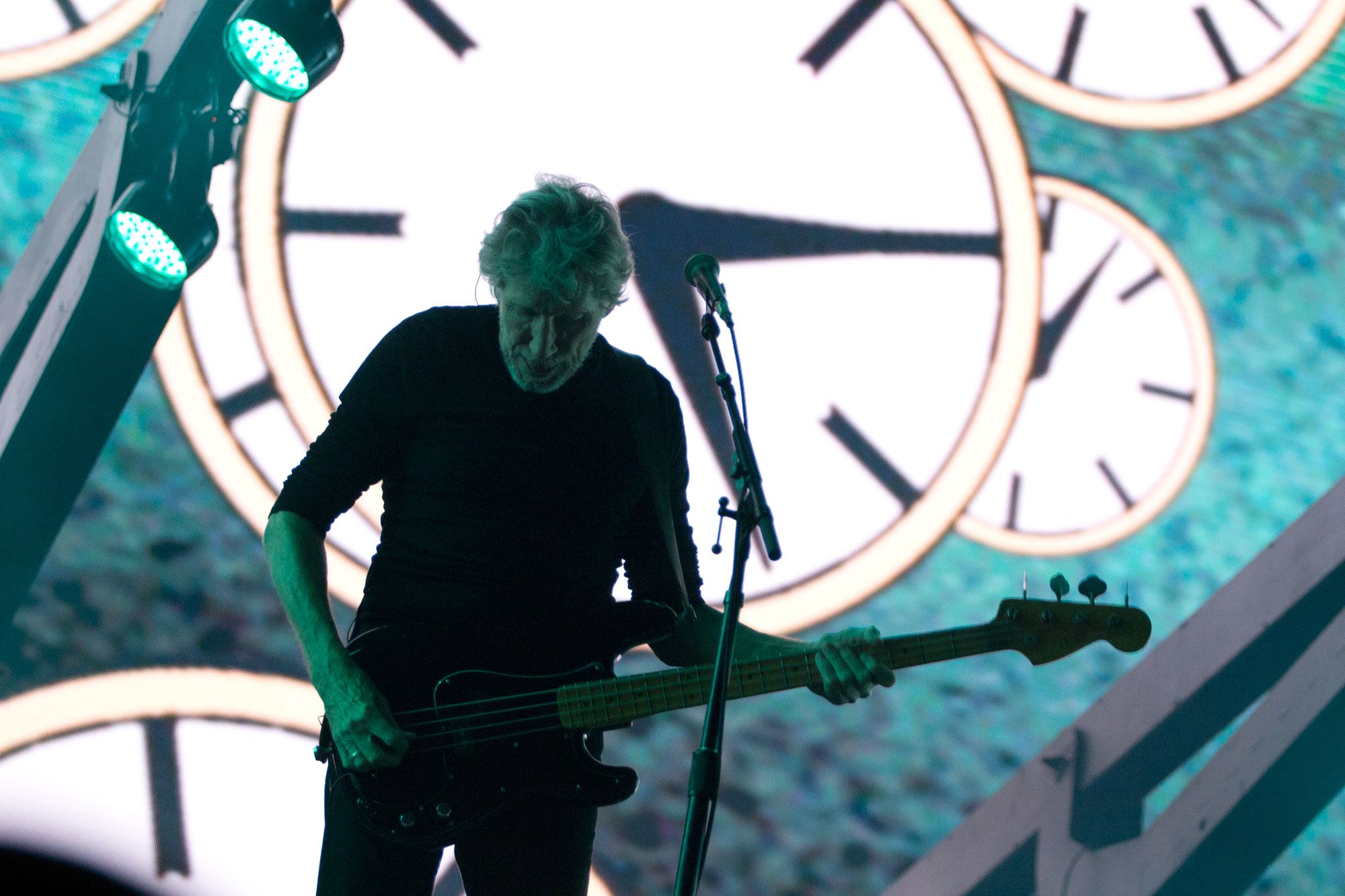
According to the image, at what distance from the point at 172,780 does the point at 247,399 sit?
2.29 ft

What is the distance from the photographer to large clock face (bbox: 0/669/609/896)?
76.9 inches

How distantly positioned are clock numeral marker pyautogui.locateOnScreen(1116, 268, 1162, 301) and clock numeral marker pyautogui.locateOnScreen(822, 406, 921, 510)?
67 centimetres

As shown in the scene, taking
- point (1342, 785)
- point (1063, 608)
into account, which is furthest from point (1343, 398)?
point (1063, 608)

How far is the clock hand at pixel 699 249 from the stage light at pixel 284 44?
768mm

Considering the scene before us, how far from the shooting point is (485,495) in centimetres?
128

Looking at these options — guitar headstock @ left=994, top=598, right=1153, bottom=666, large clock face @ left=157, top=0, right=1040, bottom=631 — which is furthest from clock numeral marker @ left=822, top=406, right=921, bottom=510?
guitar headstock @ left=994, top=598, right=1153, bottom=666

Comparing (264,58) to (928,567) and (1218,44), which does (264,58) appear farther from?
(1218,44)

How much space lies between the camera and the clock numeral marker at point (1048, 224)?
8.37ft

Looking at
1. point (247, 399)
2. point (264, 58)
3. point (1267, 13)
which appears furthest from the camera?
point (1267, 13)

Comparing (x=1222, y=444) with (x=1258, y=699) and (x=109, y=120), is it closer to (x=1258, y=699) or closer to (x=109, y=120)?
(x=1258, y=699)

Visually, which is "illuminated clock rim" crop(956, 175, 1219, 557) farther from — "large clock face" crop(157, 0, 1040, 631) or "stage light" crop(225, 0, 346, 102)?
"stage light" crop(225, 0, 346, 102)

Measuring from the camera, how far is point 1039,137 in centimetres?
262

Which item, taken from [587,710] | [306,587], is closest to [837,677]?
[587,710]

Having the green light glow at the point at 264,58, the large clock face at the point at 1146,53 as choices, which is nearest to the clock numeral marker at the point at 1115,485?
the large clock face at the point at 1146,53
